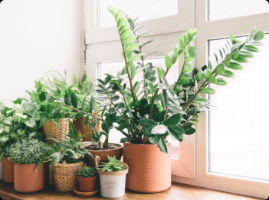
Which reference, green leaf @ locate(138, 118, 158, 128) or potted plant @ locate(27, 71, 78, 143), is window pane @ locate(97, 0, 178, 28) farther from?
green leaf @ locate(138, 118, 158, 128)

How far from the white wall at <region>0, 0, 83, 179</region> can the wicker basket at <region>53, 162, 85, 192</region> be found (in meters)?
0.45

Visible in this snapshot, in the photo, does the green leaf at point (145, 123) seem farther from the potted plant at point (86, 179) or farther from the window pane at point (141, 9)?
the window pane at point (141, 9)

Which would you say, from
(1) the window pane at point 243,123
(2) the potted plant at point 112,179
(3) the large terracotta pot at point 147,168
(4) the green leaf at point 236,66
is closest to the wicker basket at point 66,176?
(2) the potted plant at point 112,179

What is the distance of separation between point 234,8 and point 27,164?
1138 mm

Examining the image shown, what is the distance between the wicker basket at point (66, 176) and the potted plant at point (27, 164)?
71 millimetres

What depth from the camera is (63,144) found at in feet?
3.28

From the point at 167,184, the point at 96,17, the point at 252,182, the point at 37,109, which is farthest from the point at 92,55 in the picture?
the point at 252,182

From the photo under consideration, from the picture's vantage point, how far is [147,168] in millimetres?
925

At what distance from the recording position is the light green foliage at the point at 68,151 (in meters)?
0.94

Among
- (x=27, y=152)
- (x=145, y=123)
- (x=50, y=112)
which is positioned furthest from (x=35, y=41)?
(x=145, y=123)

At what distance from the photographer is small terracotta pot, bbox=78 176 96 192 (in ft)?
3.03

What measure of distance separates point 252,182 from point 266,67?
1.60ft

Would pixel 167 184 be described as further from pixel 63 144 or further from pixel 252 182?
pixel 63 144

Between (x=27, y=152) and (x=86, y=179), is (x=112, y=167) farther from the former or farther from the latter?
(x=27, y=152)
